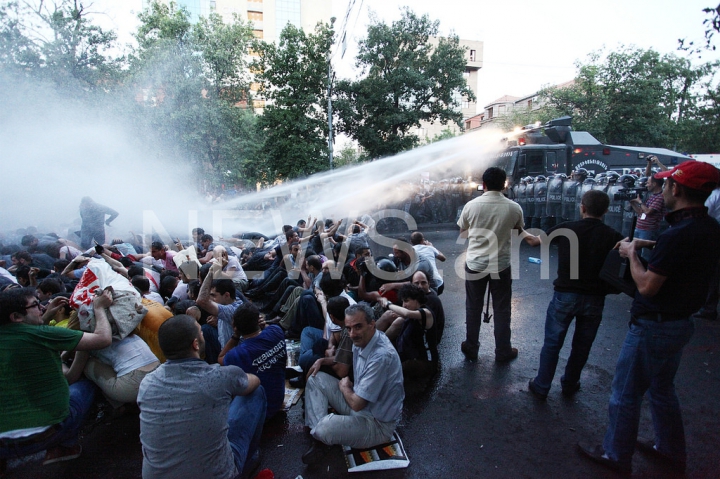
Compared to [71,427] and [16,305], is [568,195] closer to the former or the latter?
[71,427]

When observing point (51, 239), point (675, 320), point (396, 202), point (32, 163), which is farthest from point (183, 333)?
point (32, 163)

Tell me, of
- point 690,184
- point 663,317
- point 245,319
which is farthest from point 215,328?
point 690,184

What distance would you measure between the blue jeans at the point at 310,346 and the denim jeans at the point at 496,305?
63.0 inches

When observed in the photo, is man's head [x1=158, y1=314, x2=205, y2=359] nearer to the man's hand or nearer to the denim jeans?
the man's hand

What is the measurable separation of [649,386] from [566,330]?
34.0 inches

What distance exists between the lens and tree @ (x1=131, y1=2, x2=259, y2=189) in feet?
52.2

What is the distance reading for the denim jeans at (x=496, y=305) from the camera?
3.92 m

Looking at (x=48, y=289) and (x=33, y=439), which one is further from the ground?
(x=48, y=289)

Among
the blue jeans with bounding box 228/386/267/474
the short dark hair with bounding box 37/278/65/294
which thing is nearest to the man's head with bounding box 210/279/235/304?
the blue jeans with bounding box 228/386/267/474

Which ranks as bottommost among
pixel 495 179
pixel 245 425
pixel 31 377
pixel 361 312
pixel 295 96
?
pixel 245 425

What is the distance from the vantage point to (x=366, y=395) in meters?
2.55

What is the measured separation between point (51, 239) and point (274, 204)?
8.07 metres

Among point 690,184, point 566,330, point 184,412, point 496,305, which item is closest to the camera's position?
point 184,412

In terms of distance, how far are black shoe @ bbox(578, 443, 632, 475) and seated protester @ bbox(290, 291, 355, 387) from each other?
174 cm
